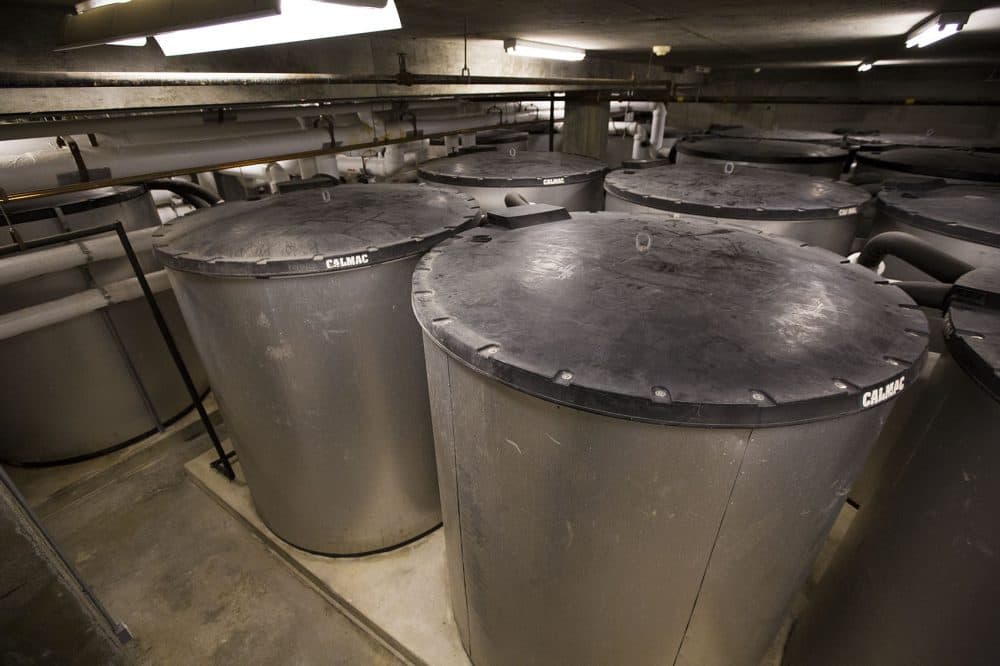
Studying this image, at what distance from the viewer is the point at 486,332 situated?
3.05 feet

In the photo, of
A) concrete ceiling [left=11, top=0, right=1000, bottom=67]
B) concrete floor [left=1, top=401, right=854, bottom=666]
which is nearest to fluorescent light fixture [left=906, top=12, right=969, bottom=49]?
concrete ceiling [left=11, top=0, right=1000, bottom=67]

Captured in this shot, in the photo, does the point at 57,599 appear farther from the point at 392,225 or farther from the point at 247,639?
the point at 392,225

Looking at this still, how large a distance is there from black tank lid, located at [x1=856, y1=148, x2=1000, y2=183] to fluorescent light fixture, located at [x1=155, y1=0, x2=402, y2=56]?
3.05 m

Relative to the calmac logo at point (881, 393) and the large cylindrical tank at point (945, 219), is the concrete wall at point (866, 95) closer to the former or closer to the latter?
the large cylindrical tank at point (945, 219)

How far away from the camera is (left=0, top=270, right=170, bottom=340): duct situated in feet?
6.72

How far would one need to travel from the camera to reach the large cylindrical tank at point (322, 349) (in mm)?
1444

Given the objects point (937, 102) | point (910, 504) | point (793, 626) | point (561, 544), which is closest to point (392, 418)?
point (561, 544)

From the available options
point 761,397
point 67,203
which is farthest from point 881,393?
point 67,203

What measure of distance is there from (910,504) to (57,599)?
2041mm

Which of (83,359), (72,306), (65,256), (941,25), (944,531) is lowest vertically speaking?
(83,359)

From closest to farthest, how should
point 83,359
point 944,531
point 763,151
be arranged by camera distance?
point 944,531 → point 83,359 → point 763,151

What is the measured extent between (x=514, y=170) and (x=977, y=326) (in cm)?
214

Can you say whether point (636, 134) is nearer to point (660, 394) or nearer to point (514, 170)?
point (514, 170)

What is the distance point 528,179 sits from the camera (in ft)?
7.59
